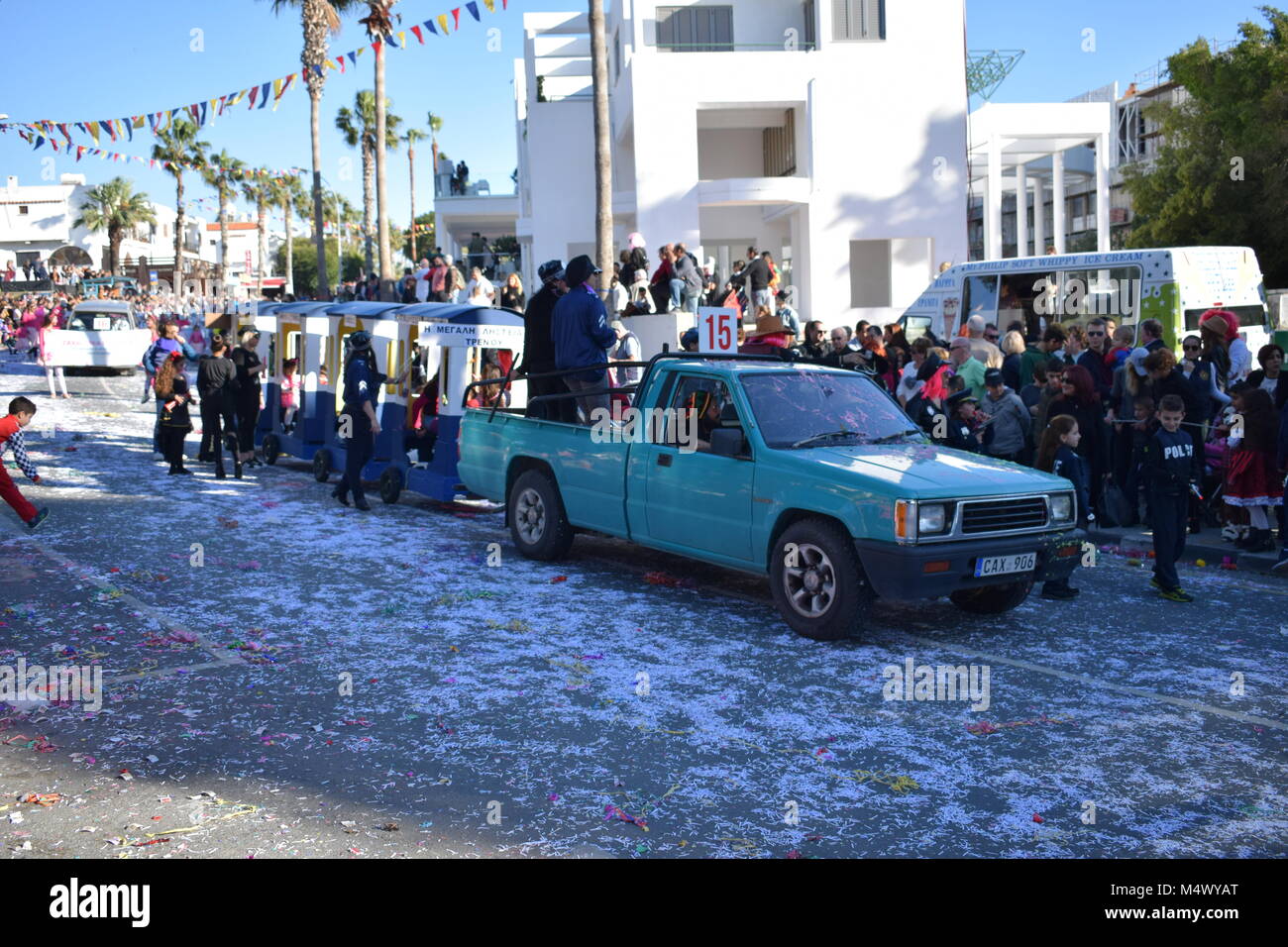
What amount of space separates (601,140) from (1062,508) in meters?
15.3

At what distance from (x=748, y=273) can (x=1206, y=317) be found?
32.3ft

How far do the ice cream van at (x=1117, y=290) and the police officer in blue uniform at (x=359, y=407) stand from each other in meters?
8.15

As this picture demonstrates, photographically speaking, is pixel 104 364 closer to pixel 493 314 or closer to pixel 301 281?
pixel 493 314

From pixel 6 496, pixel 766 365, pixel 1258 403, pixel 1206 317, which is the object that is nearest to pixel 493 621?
pixel 766 365

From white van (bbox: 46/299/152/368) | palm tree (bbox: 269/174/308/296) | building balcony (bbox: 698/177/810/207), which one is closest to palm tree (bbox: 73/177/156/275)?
palm tree (bbox: 269/174/308/296)

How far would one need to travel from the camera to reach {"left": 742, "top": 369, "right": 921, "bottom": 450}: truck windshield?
8.81m

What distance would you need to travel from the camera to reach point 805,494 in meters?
8.16

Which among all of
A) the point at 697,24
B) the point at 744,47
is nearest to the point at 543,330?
the point at 744,47

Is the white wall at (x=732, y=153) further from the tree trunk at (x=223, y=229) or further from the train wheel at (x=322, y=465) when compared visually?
the tree trunk at (x=223, y=229)

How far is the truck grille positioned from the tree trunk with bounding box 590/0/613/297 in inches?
546

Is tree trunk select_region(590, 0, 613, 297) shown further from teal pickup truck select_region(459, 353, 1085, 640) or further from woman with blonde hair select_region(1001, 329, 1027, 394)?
teal pickup truck select_region(459, 353, 1085, 640)

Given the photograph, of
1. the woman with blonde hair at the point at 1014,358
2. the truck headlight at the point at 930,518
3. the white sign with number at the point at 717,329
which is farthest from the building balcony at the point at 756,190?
the truck headlight at the point at 930,518

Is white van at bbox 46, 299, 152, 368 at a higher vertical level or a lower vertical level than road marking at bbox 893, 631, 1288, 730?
higher

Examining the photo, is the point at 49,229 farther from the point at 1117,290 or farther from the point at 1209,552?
the point at 1209,552
